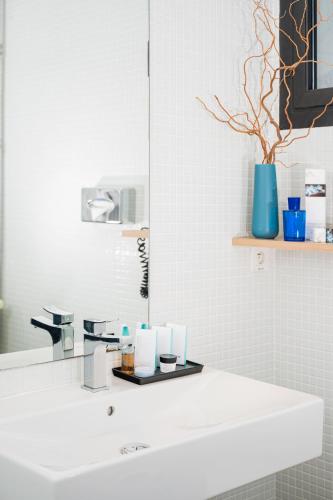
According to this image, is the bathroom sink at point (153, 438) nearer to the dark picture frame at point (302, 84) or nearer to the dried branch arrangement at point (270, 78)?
the dried branch arrangement at point (270, 78)

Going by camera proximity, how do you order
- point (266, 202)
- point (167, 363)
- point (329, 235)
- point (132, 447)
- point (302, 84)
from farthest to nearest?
point (302, 84) → point (266, 202) → point (329, 235) → point (167, 363) → point (132, 447)

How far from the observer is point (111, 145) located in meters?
2.04

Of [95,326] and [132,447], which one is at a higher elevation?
[95,326]

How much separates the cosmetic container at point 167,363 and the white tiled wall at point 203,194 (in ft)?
0.69

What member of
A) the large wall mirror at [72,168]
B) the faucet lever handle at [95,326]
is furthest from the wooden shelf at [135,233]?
the faucet lever handle at [95,326]

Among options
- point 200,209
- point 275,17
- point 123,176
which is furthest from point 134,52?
point 275,17

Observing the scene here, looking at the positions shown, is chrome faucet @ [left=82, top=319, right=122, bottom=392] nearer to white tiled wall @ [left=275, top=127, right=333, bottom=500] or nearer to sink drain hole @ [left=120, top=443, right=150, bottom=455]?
sink drain hole @ [left=120, top=443, right=150, bottom=455]

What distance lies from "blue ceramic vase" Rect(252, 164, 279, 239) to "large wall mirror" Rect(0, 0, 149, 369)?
1.48 ft

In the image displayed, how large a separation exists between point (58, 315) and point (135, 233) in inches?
14.3

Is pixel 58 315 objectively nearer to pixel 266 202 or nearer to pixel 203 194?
pixel 203 194

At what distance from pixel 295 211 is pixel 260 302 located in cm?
43

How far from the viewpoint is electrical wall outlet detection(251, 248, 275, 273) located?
8.25 feet

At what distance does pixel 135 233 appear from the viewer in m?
2.10


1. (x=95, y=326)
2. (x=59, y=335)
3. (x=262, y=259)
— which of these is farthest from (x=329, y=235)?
(x=59, y=335)
